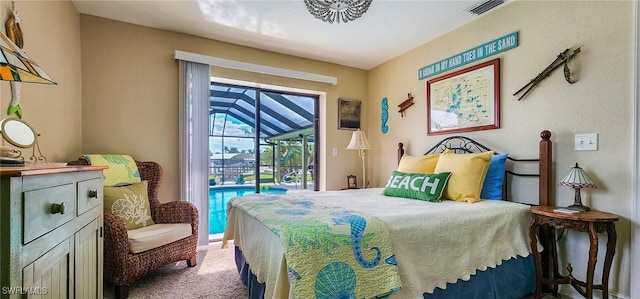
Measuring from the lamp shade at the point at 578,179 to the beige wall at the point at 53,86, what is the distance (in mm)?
3442

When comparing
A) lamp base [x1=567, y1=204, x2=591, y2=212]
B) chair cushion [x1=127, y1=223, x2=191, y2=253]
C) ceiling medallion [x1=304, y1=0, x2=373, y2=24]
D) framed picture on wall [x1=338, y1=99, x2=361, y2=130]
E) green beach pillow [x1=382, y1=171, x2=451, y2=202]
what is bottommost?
chair cushion [x1=127, y1=223, x2=191, y2=253]

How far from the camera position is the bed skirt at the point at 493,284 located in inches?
66.7

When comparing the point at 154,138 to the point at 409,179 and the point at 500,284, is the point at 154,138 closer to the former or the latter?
the point at 409,179

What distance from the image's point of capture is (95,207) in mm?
1413

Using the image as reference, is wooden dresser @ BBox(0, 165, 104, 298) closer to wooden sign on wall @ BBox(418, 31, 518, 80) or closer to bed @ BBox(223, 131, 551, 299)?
bed @ BBox(223, 131, 551, 299)

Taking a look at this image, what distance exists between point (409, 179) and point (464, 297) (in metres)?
1.02

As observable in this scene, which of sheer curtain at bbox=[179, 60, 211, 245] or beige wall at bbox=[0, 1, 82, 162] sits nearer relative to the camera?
beige wall at bbox=[0, 1, 82, 162]

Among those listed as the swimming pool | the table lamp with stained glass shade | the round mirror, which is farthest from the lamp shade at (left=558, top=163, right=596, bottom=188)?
Answer: the swimming pool

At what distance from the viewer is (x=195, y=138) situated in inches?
127

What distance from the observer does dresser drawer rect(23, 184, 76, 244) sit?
0.79m

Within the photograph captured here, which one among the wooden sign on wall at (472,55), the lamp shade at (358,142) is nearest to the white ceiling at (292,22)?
the wooden sign on wall at (472,55)

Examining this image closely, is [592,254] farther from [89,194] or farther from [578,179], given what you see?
[89,194]

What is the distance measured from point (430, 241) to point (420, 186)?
2.63ft

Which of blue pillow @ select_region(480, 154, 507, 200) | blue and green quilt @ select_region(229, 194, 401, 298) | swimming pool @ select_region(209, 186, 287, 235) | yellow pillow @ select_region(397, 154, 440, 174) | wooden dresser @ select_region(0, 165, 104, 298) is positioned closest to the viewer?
wooden dresser @ select_region(0, 165, 104, 298)
